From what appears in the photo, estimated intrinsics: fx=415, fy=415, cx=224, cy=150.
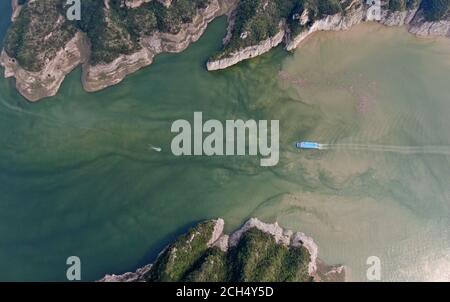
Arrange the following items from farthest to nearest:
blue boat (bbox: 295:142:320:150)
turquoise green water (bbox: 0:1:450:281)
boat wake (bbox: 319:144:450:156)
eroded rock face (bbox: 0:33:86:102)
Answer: eroded rock face (bbox: 0:33:86:102) < boat wake (bbox: 319:144:450:156) < blue boat (bbox: 295:142:320:150) < turquoise green water (bbox: 0:1:450:281)

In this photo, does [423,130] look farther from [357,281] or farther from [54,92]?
[54,92]

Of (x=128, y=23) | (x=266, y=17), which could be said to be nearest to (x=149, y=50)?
(x=128, y=23)

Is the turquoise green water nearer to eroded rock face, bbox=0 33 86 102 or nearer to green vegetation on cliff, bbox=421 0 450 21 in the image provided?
eroded rock face, bbox=0 33 86 102

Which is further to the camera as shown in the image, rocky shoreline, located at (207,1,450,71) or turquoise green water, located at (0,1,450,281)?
rocky shoreline, located at (207,1,450,71)

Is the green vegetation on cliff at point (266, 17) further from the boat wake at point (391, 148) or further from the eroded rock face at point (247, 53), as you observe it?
the boat wake at point (391, 148)

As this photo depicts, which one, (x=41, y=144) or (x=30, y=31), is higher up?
(x=30, y=31)

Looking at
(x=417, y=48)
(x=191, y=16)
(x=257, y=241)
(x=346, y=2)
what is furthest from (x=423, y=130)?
(x=191, y=16)

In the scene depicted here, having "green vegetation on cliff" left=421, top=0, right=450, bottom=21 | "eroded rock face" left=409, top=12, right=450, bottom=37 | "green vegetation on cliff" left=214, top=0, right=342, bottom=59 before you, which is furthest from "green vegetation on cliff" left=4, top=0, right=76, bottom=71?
"green vegetation on cliff" left=421, top=0, right=450, bottom=21
